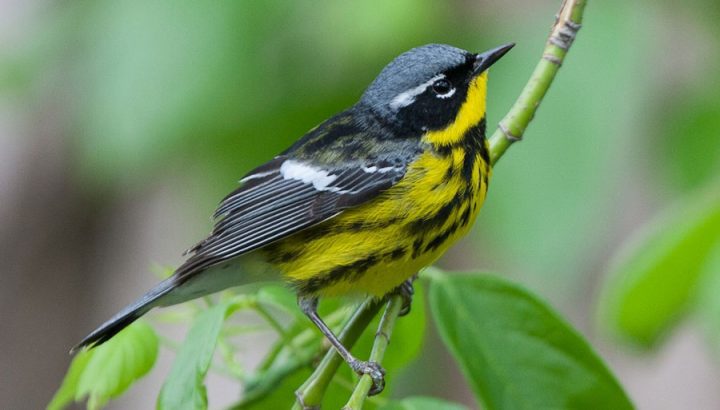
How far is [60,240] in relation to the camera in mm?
6402

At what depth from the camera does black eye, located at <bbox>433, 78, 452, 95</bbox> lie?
2.97 meters

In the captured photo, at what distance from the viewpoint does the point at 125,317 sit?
261 centimetres

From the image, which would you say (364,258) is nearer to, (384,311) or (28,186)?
(384,311)

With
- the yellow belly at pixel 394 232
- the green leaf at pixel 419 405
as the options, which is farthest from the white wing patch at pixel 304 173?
the green leaf at pixel 419 405

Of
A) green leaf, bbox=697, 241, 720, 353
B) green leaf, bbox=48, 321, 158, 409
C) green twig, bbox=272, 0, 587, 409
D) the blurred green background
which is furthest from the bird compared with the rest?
green leaf, bbox=697, 241, 720, 353

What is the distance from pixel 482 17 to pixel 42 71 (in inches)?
59.4

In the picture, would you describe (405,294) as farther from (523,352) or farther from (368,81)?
(368,81)

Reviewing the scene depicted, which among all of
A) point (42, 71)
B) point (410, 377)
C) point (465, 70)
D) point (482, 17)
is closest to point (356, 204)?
point (465, 70)

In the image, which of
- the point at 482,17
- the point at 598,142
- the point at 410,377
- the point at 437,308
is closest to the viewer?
the point at 437,308

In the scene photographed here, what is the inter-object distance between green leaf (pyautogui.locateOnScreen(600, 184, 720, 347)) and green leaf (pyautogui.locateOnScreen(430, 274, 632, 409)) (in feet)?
0.86

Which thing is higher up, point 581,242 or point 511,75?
point 511,75

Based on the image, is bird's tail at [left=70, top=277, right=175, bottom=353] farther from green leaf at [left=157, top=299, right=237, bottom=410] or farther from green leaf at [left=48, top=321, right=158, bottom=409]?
green leaf at [left=157, top=299, right=237, bottom=410]

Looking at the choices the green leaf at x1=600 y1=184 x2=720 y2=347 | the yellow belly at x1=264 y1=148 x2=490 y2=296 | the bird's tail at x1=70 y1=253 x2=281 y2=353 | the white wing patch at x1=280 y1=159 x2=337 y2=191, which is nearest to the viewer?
the green leaf at x1=600 y1=184 x2=720 y2=347

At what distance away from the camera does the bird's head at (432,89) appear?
2.94 m
